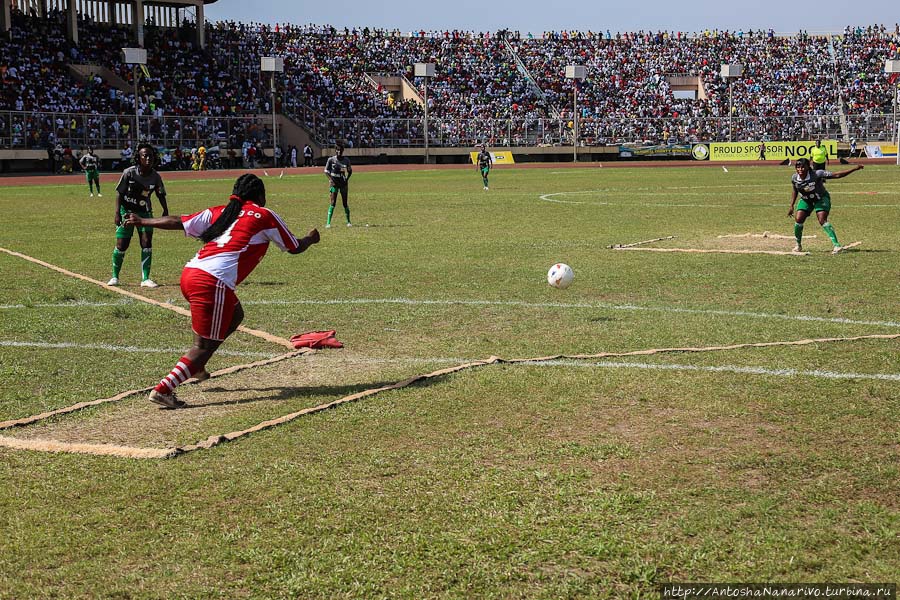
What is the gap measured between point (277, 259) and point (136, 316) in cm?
579

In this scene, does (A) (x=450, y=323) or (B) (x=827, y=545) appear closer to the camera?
(B) (x=827, y=545)

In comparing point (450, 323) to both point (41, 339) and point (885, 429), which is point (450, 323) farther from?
point (885, 429)

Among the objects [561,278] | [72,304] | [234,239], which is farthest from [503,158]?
[234,239]

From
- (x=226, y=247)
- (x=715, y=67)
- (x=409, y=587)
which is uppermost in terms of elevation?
(x=715, y=67)

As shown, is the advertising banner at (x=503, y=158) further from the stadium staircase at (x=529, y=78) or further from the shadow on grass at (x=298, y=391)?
the shadow on grass at (x=298, y=391)

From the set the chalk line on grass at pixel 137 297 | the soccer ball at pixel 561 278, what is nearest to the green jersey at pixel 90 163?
the chalk line on grass at pixel 137 297

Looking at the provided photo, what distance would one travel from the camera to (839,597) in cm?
453

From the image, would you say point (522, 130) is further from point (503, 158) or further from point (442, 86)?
point (442, 86)

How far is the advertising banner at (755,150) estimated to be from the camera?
6450 cm

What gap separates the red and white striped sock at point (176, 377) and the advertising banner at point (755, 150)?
200 feet

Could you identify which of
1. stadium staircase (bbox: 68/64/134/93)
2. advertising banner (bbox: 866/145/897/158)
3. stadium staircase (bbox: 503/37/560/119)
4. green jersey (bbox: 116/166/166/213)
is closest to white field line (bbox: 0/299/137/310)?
green jersey (bbox: 116/166/166/213)

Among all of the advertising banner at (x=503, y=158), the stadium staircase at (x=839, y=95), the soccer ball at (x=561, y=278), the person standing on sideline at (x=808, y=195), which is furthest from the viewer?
the advertising banner at (x=503, y=158)

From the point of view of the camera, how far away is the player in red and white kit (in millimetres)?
8016

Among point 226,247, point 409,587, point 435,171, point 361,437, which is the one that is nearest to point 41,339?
point 226,247
